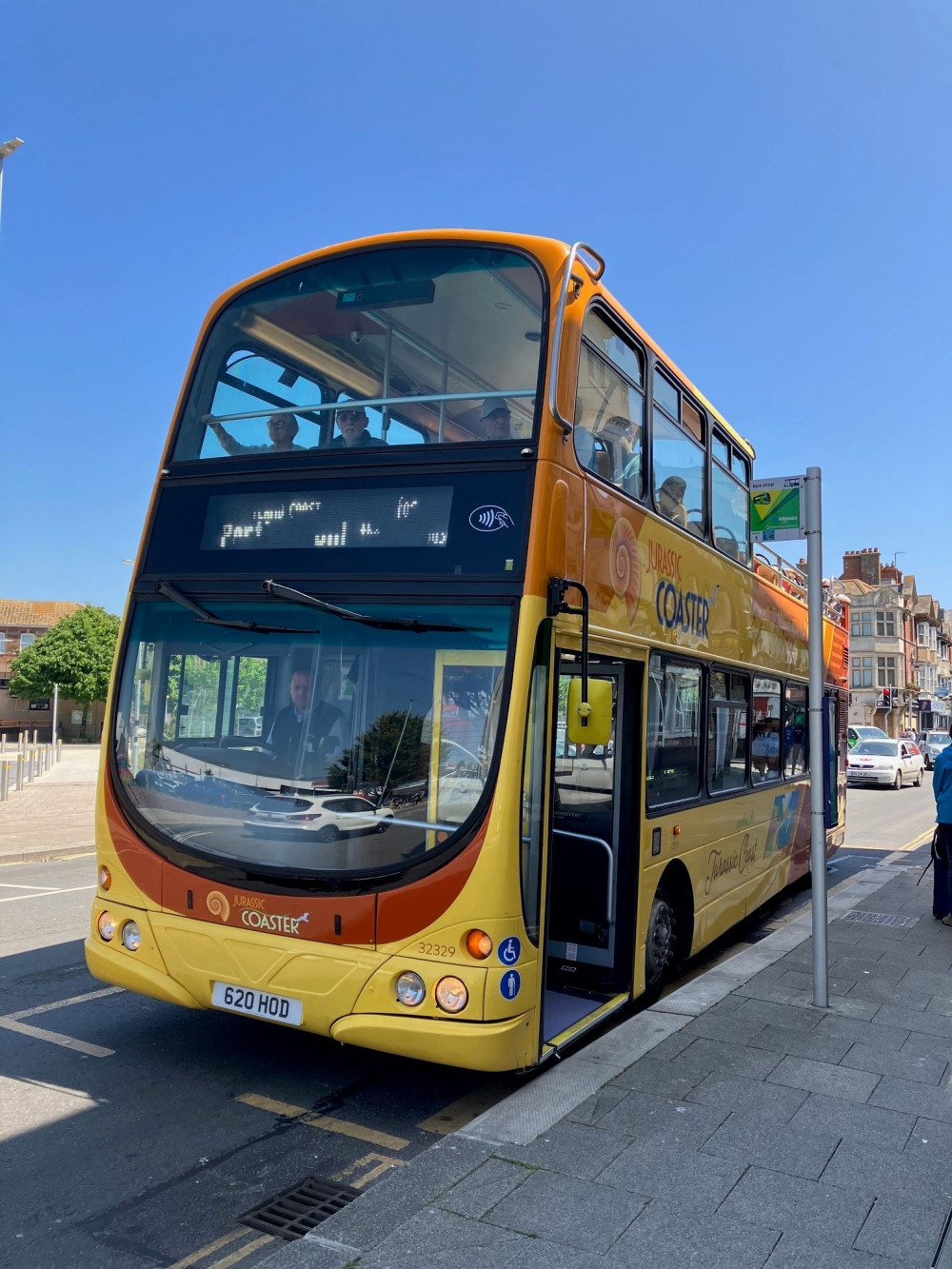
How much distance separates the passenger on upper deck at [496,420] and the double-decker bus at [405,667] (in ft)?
0.05

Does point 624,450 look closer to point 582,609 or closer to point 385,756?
point 582,609

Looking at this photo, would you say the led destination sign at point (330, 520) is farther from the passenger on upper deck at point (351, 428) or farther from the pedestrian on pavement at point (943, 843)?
the pedestrian on pavement at point (943, 843)

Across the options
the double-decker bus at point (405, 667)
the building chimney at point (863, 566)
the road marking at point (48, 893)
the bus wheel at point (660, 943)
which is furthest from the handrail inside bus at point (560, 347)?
the building chimney at point (863, 566)

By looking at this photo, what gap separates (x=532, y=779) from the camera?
4609mm

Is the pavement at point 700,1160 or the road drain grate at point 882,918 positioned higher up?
the pavement at point 700,1160

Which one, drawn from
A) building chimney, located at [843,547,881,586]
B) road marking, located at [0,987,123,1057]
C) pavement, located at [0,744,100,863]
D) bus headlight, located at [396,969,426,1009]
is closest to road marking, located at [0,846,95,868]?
pavement, located at [0,744,100,863]

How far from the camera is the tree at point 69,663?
213 feet

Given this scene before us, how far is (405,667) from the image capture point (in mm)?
4758

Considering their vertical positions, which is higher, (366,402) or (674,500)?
(366,402)

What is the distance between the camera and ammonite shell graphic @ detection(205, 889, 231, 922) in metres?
4.82

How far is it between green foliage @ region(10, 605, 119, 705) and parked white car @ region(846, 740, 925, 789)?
157 ft

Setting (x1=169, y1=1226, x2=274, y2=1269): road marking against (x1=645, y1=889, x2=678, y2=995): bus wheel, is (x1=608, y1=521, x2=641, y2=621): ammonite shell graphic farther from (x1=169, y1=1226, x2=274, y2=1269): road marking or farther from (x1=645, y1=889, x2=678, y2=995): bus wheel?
(x1=169, y1=1226, x2=274, y2=1269): road marking

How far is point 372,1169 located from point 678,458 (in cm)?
493

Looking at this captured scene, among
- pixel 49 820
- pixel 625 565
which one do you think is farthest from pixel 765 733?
pixel 49 820
